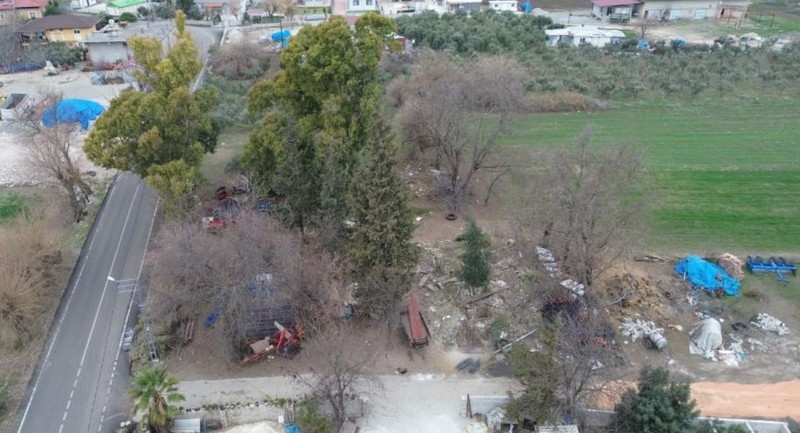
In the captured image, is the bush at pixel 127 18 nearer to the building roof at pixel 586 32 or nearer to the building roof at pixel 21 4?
the building roof at pixel 21 4

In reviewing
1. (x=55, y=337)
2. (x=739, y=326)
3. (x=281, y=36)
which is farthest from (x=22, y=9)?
(x=739, y=326)

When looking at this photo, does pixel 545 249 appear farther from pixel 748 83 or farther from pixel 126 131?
pixel 748 83

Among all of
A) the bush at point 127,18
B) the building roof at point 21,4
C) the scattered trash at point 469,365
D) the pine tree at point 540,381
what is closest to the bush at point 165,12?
the bush at point 127,18

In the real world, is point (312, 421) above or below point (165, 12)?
below

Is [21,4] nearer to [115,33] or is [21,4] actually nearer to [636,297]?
[115,33]

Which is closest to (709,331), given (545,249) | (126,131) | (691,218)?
(545,249)

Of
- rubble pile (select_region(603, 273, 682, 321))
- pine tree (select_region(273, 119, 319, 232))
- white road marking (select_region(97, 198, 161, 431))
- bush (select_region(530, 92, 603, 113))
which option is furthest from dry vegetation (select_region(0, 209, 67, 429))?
bush (select_region(530, 92, 603, 113))
